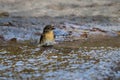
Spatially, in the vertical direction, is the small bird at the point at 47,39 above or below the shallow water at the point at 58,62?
above

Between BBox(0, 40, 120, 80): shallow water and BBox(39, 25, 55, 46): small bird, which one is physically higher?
BBox(39, 25, 55, 46): small bird

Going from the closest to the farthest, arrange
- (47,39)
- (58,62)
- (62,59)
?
1. (58,62)
2. (62,59)
3. (47,39)

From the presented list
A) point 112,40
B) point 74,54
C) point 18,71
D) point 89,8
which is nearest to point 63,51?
point 74,54

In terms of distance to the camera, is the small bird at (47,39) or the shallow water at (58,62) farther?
the small bird at (47,39)

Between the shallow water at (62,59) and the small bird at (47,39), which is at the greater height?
the small bird at (47,39)

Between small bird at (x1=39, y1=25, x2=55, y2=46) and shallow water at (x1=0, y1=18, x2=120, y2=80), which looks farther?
small bird at (x1=39, y1=25, x2=55, y2=46)

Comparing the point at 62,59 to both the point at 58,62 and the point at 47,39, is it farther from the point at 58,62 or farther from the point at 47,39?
the point at 47,39

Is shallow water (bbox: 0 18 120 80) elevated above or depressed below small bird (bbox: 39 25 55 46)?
below

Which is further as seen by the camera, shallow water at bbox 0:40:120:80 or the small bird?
the small bird

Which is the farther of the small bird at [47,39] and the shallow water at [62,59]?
the small bird at [47,39]

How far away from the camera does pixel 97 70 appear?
371 centimetres

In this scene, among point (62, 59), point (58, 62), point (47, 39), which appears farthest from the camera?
point (47, 39)

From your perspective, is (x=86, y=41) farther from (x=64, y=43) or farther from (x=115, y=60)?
(x=115, y=60)

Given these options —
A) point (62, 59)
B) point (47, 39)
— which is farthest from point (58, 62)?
point (47, 39)
